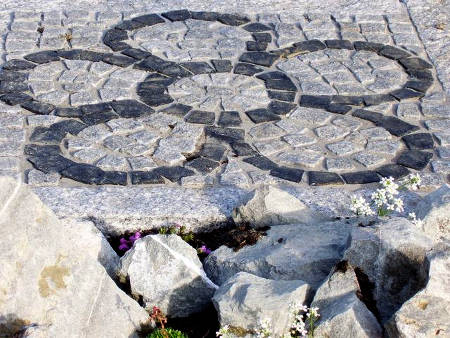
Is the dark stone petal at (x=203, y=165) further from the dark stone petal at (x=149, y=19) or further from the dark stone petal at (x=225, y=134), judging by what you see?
the dark stone petal at (x=149, y=19)

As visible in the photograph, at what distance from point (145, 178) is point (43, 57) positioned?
2.30m

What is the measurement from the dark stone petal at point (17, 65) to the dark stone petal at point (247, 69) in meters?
1.78

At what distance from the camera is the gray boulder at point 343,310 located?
3.42m

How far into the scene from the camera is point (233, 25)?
7.96 meters

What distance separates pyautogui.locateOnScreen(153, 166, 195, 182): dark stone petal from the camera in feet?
17.6

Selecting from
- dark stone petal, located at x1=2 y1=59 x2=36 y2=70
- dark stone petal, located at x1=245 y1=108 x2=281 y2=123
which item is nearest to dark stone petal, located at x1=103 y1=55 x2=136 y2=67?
dark stone petal, located at x1=2 y1=59 x2=36 y2=70

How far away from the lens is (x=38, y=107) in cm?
624

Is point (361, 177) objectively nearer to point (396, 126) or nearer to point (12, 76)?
point (396, 126)

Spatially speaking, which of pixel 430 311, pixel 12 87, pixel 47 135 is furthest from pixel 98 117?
pixel 430 311

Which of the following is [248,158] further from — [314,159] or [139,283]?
[139,283]

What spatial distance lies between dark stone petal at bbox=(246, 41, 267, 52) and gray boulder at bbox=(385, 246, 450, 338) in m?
4.22

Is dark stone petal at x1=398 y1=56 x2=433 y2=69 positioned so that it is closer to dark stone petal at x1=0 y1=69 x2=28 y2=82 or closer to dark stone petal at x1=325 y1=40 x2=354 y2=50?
dark stone petal at x1=325 y1=40 x2=354 y2=50

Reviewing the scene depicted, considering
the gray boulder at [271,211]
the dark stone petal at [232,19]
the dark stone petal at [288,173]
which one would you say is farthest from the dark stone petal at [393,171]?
the dark stone petal at [232,19]

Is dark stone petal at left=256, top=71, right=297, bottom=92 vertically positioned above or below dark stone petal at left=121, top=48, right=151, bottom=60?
above
